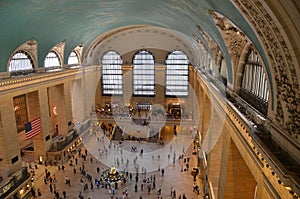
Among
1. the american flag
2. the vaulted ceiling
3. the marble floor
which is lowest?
the marble floor

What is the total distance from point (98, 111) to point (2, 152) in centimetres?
1704

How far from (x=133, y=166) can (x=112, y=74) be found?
1688 centimetres

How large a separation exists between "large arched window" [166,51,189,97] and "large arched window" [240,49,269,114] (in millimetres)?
23162

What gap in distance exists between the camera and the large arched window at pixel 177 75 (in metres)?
32.5

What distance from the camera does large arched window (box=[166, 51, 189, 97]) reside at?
32.5m

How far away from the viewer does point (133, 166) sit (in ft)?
66.8

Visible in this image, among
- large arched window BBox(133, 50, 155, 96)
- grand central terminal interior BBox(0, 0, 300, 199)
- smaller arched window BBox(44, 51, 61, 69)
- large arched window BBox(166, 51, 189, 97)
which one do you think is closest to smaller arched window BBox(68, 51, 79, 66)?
grand central terminal interior BBox(0, 0, 300, 199)

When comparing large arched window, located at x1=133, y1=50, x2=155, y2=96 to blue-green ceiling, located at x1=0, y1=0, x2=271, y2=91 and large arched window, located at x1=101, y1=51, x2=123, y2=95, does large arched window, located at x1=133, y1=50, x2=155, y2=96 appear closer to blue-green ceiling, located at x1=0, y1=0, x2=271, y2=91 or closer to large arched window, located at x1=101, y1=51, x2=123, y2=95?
large arched window, located at x1=101, y1=51, x2=123, y2=95

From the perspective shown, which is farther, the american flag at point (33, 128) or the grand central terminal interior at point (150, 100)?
the american flag at point (33, 128)

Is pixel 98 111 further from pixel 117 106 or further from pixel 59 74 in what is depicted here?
pixel 59 74

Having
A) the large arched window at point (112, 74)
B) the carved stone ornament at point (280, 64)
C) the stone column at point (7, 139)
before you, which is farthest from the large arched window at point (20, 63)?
the carved stone ornament at point (280, 64)

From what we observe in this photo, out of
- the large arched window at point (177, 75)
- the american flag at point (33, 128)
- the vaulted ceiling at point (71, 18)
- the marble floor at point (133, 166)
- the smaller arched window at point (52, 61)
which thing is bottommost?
the marble floor at point (133, 166)

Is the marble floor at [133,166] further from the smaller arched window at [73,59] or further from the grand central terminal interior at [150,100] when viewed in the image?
the smaller arched window at [73,59]

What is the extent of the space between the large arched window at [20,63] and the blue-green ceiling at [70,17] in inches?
47.7
